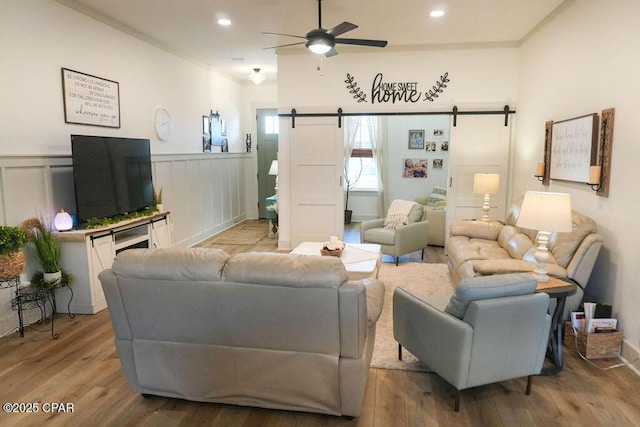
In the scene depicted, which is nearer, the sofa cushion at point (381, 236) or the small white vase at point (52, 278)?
the small white vase at point (52, 278)

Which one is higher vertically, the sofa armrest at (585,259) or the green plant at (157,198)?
the green plant at (157,198)

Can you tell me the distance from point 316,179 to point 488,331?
4.27 m

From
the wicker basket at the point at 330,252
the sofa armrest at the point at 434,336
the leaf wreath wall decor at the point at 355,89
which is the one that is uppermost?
the leaf wreath wall decor at the point at 355,89

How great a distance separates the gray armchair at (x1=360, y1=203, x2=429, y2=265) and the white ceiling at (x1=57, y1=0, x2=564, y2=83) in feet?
7.58

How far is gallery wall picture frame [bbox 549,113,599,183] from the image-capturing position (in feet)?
11.6

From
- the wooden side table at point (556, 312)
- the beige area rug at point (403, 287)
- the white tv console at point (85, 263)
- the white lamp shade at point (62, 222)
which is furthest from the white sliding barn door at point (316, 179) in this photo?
the wooden side table at point (556, 312)

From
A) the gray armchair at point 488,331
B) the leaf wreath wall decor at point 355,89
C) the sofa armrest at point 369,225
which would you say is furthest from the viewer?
the leaf wreath wall decor at point 355,89

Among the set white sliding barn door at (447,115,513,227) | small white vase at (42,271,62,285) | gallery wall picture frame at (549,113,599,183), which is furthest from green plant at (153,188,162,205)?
gallery wall picture frame at (549,113,599,183)

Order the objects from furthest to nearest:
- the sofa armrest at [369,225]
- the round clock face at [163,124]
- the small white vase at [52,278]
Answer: the sofa armrest at [369,225] → the round clock face at [163,124] → the small white vase at [52,278]

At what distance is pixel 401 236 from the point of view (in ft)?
17.8

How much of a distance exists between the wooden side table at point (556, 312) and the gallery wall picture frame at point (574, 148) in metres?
1.28

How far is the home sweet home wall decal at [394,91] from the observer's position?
19.3ft

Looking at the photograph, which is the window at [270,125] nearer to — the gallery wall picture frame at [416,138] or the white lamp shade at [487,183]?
the gallery wall picture frame at [416,138]

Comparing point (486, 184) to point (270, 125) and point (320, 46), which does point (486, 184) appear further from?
point (270, 125)
